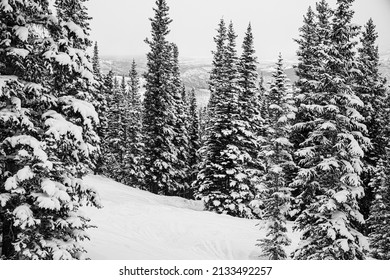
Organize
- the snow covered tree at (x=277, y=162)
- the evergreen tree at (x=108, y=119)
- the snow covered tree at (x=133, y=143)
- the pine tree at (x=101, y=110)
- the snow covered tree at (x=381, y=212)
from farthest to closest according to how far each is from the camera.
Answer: the evergreen tree at (x=108, y=119)
the snow covered tree at (x=133, y=143)
the pine tree at (x=101, y=110)
the snow covered tree at (x=381, y=212)
the snow covered tree at (x=277, y=162)

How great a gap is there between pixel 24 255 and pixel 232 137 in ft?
58.1

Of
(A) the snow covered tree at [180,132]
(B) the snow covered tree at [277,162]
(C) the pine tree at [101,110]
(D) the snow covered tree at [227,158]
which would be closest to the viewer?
(B) the snow covered tree at [277,162]

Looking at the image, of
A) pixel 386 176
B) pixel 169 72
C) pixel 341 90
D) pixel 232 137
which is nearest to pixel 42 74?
pixel 341 90

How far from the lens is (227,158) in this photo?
23.2m

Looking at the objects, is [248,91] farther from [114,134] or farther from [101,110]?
[114,134]

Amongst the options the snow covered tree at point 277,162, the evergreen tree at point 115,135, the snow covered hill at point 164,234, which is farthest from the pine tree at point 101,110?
the snow covered tree at point 277,162

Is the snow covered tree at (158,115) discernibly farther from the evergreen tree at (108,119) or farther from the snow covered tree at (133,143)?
the evergreen tree at (108,119)

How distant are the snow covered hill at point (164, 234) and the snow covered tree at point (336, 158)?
10.5 ft

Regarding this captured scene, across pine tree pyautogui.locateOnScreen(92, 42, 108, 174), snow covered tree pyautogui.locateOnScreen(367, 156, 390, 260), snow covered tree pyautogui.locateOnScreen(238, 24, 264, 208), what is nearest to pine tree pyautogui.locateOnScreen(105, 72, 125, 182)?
pine tree pyautogui.locateOnScreen(92, 42, 108, 174)

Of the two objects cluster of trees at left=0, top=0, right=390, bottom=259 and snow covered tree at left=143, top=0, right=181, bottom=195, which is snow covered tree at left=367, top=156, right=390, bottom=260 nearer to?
cluster of trees at left=0, top=0, right=390, bottom=259

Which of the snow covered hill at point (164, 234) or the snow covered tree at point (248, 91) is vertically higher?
the snow covered tree at point (248, 91)

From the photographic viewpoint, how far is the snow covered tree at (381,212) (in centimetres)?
1774
